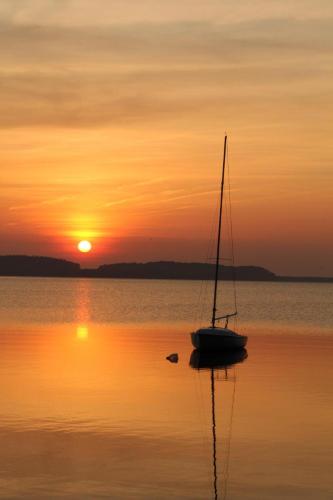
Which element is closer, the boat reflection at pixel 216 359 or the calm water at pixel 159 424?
the calm water at pixel 159 424

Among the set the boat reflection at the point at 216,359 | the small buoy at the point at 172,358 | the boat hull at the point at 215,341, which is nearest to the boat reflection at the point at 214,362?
the boat reflection at the point at 216,359

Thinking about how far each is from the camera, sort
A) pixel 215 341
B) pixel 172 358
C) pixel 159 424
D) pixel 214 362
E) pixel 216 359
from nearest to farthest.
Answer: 1. pixel 159 424
2. pixel 172 358
3. pixel 214 362
4. pixel 216 359
5. pixel 215 341

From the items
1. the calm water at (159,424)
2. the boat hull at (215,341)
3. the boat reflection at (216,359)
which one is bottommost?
the calm water at (159,424)

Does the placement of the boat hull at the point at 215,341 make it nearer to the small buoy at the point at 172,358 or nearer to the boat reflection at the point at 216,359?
the boat reflection at the point at 216,359

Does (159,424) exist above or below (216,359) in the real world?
below

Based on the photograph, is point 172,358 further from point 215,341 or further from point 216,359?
point 215,341

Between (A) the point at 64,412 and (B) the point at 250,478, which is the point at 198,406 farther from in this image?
(B) the point at 250,478

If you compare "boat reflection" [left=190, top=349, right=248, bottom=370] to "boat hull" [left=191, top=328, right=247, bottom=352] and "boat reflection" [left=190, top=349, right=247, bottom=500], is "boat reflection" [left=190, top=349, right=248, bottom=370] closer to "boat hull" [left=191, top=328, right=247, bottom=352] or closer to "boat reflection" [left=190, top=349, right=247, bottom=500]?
"boat reflection" [left=190, top=349, right=247, bottom=500]

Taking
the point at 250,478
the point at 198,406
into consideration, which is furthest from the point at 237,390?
the point at 250,478

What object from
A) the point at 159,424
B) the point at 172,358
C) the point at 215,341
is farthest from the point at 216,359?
the point at 159,424

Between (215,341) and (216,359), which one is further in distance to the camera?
(215,341)

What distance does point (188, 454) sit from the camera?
2647cm

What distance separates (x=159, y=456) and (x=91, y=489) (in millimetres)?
4261

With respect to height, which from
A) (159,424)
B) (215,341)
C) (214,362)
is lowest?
(159,424)
